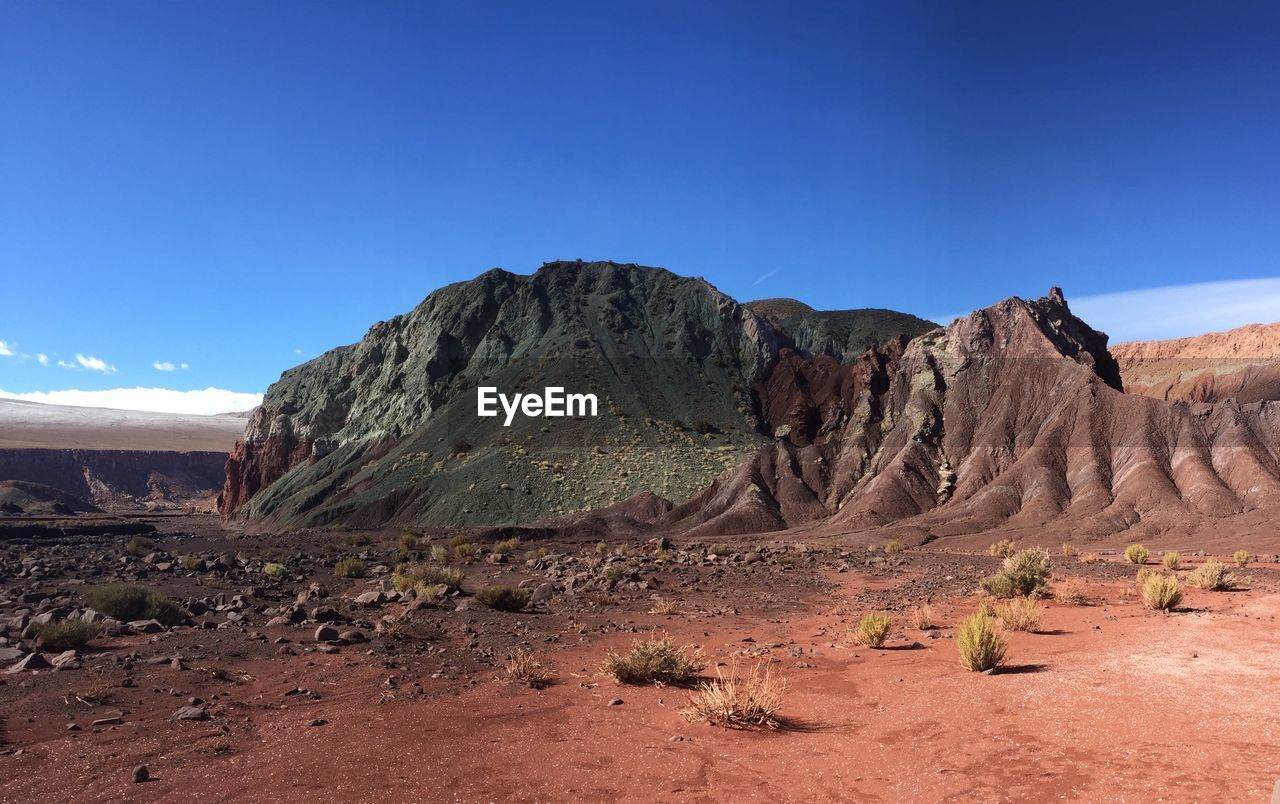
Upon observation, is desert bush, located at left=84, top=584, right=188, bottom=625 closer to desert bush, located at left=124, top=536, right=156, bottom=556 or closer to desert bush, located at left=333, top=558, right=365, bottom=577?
desert bush, located at left=333, top=558, right=365, bottom=577

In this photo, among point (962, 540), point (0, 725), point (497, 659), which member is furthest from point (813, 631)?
point (962, 540)

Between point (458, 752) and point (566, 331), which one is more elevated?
point (566, 331)

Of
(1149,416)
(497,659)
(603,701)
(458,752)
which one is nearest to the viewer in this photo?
(458,752)

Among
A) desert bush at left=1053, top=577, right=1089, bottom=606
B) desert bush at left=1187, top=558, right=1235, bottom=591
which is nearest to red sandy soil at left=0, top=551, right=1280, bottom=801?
desert bush at left=1053, top=577, right=1089, bottom=606

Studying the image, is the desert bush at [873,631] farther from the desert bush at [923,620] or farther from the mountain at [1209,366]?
the mountain at [1209,366]

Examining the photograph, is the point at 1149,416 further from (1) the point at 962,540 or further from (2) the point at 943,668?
(2) the point at 943,668

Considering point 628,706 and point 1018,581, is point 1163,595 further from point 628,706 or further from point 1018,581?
point 628,706
